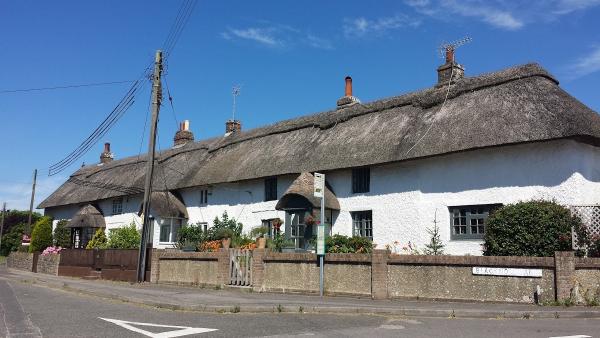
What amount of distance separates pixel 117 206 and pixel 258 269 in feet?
74.4

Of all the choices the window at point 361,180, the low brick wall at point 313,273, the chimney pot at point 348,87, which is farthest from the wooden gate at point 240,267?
the chimney pot at point 348,87

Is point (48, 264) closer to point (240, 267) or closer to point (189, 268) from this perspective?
point (189, 268)

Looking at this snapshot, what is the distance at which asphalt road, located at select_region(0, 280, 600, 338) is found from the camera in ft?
32.0

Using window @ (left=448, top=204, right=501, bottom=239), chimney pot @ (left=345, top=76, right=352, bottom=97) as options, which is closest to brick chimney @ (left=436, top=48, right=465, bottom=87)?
chimney pot @ (left=345, top=76, right=352, bottom=97)

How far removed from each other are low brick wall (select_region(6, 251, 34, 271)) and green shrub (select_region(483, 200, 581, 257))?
97.2ft

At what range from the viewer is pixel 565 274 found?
12828 mm

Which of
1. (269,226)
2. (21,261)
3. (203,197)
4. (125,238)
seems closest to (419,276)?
(269,226)

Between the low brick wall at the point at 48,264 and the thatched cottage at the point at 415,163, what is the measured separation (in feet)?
20.3

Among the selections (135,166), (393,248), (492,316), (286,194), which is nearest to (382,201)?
(393,248)

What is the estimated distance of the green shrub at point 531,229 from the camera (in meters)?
14.6

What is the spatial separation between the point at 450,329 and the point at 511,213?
6.45 meters

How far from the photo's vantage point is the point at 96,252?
87.8ft

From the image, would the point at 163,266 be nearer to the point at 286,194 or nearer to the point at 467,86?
the point at 286,194

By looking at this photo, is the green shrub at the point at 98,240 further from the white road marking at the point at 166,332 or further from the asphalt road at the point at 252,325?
the white road marking at the point at 166,332
